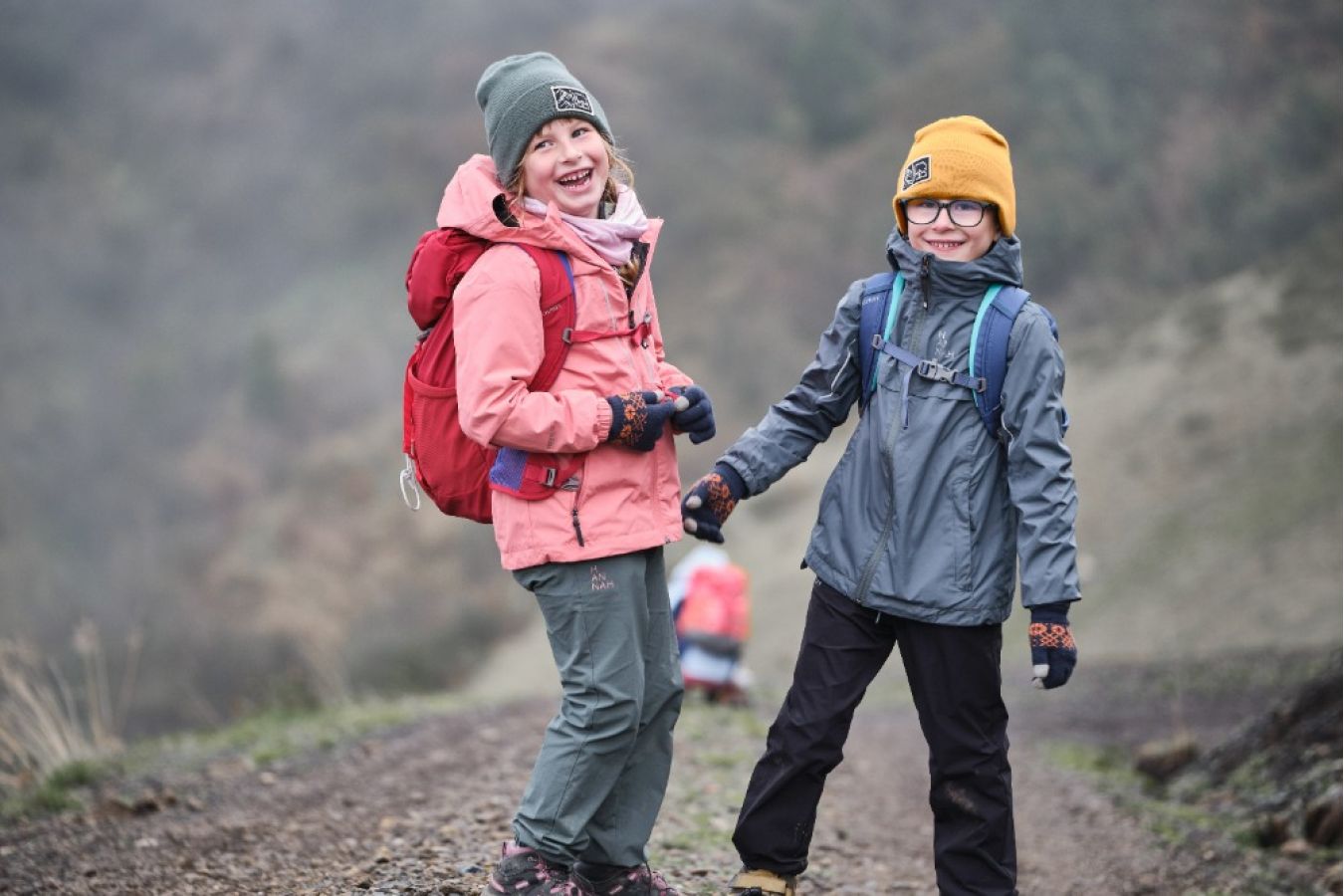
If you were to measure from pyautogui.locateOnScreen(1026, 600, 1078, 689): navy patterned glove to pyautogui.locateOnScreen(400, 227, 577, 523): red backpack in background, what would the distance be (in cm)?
120

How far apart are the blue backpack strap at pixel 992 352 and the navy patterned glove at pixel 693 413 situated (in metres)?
0.69

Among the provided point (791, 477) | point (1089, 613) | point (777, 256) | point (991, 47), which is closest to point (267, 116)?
point (777, 256)

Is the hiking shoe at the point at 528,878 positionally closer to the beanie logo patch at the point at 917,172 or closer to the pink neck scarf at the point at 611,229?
the pink neck scarf at the point at 611,229

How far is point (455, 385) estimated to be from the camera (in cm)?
339

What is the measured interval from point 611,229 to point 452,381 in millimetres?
540

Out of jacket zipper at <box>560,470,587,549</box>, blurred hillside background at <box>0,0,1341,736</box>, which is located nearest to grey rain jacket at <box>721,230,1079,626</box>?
jacket zipper at <box>560,470,587,549</box>

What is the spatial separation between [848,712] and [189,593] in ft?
106

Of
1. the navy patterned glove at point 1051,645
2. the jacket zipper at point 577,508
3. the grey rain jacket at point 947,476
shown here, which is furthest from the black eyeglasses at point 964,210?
the jacket zipper at point 577,508

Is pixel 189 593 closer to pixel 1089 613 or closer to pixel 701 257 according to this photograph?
pixel 701 257

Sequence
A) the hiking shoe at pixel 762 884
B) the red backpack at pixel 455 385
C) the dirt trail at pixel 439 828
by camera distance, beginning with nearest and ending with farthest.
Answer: the red backpack at pixel 455 385 → the hiking shoe at pixel 762 884 → the dirt trail at pixel 439 828

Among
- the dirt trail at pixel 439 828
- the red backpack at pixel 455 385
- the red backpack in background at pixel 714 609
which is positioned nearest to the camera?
the red backpack at pixel 455 385

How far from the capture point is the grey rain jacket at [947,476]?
3.45 m

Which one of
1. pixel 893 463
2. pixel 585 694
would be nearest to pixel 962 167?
pixel 893 463

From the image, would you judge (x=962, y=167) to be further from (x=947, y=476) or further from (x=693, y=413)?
(x=693, y=413)
